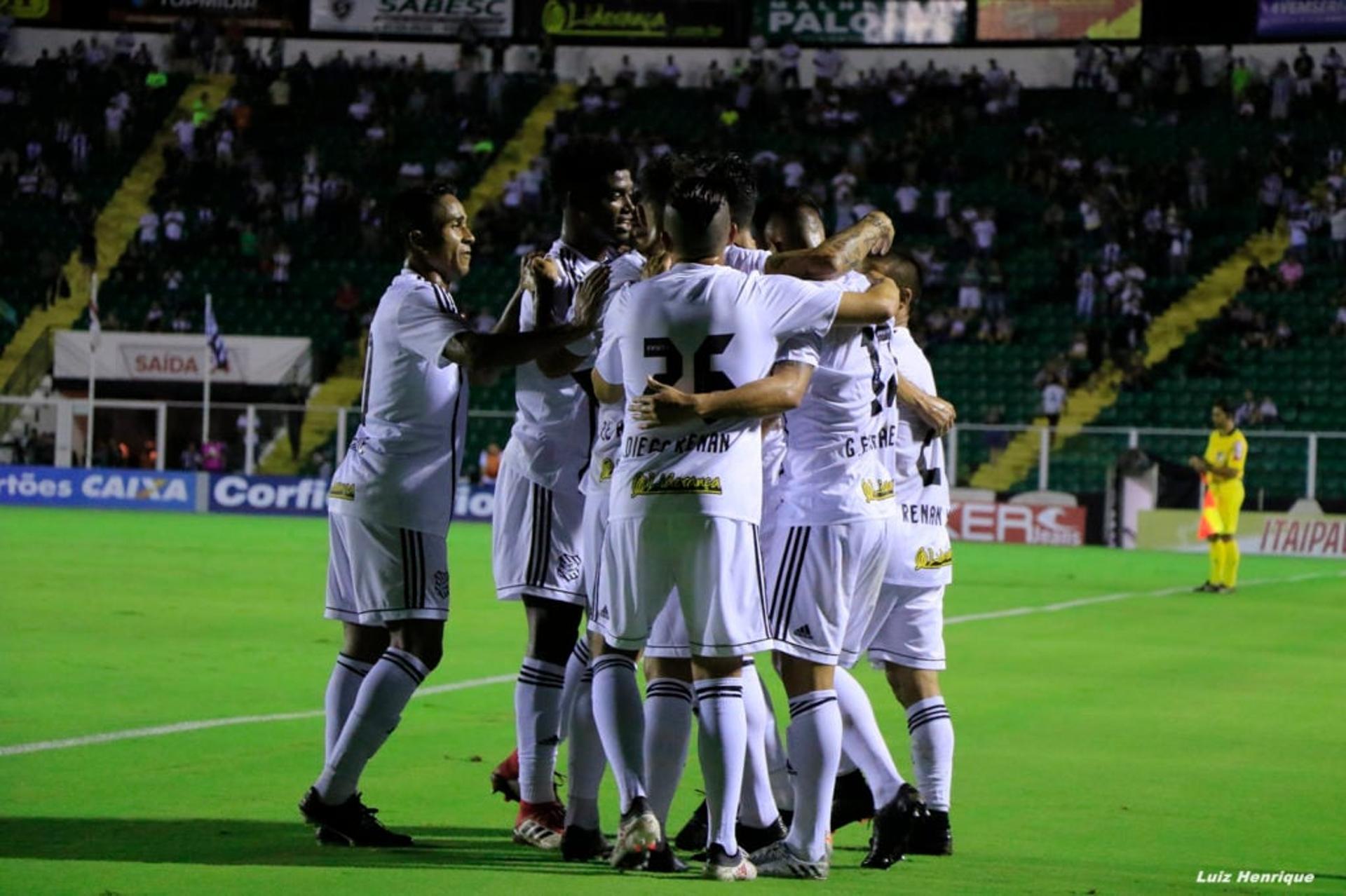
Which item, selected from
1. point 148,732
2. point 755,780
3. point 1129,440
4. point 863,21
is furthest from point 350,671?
point 863,21

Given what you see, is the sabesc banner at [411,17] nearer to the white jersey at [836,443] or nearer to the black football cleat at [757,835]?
the white jersey at [836,443]

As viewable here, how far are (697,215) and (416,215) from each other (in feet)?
4.55

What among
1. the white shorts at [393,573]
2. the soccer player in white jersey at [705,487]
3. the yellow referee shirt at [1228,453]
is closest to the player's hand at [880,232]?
the soccer player in white jersey at [705,487]

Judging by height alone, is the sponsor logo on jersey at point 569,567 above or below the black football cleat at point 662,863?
above

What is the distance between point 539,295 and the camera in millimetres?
7039

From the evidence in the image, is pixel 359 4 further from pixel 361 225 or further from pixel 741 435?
pixel 741 435

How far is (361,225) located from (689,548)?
128 ft

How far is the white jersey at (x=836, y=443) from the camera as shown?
22.5 feet

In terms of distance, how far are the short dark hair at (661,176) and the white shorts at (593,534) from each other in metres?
1.03

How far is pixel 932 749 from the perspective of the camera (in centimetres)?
742

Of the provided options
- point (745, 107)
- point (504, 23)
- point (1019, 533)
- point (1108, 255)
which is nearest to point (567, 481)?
point (1019, 533)

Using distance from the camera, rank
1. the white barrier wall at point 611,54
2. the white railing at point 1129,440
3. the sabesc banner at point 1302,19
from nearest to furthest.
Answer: the white railing at point 1129,440 → the sabesc banner at point 1302,19 → the white barrier wall at point 611,54

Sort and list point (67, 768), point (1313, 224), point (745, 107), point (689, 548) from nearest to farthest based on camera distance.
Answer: point (689, 548) < point (67, 768) < point (1313, 224) < point (745, 107)

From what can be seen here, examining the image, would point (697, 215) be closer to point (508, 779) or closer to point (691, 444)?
point (691, 444)
